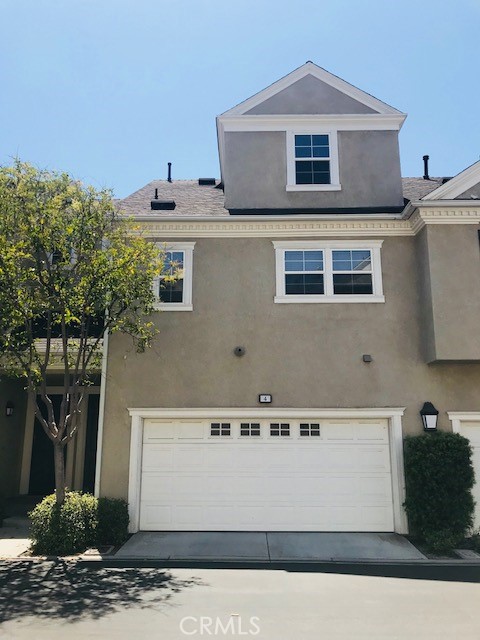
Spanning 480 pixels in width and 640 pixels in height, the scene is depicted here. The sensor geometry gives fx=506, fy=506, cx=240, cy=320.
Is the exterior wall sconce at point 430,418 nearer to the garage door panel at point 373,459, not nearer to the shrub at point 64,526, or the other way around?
the garage door panel at point 373,459

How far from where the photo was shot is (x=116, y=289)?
9.49 metres

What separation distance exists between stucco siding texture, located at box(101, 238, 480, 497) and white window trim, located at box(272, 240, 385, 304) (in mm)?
134

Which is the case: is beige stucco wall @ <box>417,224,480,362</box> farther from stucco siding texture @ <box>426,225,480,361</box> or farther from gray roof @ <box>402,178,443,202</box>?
gray roof @ <box>402,178,443,202</box>

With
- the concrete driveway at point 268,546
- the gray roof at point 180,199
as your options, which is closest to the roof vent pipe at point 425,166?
the gray roof at point 180,199

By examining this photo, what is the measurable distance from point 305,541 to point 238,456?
2147 mm

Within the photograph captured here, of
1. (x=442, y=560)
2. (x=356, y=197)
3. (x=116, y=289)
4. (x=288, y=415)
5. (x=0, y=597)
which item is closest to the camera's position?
(x=0, y=597)

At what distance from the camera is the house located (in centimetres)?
1052

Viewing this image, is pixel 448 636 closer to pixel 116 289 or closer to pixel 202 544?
pixel 202 544

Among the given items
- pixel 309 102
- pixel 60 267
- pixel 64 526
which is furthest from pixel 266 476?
pixel 309 102

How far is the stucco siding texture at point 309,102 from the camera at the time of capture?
1284cm

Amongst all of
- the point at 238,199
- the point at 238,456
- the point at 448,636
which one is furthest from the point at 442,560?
the point at 238,199

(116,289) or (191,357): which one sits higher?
(116,289)

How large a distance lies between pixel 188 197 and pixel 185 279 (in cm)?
308

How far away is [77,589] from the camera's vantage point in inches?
278
